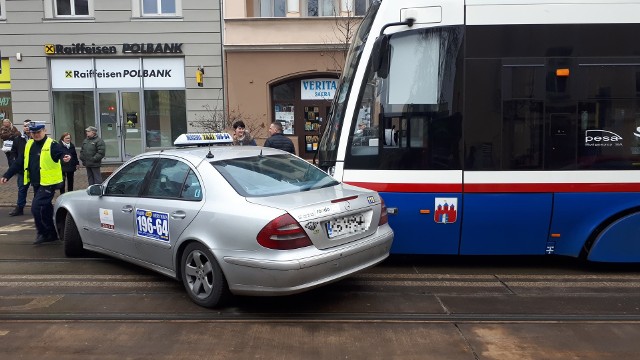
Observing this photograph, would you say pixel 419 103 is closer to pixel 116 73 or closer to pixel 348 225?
pixel 348 225

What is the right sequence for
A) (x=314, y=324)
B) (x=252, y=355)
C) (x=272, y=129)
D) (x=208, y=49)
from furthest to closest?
(x=208, y=49), (x=272, y=129), (x=314, y=324), (x=252, y=355)

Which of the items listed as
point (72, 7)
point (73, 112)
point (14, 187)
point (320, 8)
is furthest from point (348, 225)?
point (72, 7)

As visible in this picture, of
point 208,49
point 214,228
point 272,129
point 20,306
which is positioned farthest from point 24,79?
point 214,228

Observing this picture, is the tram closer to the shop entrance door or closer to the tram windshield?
the tram windshield

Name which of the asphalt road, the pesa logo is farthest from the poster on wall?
the pesa logo

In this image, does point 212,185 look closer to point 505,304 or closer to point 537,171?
point 505,304

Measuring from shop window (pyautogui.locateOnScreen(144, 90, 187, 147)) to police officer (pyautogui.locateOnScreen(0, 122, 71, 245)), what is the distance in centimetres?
972

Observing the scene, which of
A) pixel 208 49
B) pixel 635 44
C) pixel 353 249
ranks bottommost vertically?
pixel 353 249

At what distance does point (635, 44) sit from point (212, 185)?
451 cm

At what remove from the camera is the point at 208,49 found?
1681 centimetres

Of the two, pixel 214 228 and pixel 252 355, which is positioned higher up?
pixel 214 228

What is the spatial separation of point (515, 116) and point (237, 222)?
312 cm

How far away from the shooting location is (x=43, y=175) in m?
7.36

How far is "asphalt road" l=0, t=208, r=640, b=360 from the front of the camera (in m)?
3.94
